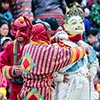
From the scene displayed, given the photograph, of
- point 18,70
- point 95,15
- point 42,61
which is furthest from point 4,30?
point 42,61

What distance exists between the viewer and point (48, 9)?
12938 mm

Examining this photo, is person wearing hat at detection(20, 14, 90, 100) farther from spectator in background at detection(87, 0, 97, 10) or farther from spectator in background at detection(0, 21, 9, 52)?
spectator in background at detection(87, 0, 97, 10)

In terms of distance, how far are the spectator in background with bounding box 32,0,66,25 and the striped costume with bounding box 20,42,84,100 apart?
4.79m

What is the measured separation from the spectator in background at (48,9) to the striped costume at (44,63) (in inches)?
189

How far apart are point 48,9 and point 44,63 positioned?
16.6 ft

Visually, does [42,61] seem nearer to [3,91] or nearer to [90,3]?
[3,91]

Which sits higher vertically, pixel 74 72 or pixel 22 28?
pixel 22 28

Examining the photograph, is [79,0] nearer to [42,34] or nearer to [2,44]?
[2,44]

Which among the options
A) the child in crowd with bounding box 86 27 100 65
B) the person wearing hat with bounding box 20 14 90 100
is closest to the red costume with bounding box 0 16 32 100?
the person wearing hat with bounding box 20 14 90 100

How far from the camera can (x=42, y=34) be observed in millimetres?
8117

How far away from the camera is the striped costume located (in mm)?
7953

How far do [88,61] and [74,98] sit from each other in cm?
60

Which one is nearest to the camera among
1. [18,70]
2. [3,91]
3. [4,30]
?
[18,70]

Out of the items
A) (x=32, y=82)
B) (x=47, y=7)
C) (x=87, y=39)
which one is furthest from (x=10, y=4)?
(x=32, y=82)
